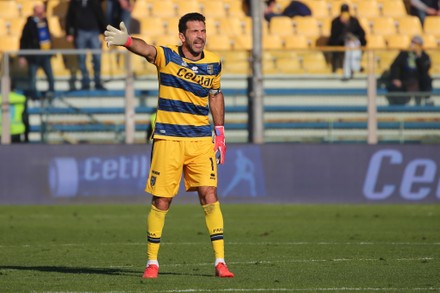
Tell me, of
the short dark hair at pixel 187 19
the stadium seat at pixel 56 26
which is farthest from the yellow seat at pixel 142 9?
the short dark hair at pixel 187 19

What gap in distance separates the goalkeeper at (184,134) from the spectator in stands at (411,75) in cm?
1176

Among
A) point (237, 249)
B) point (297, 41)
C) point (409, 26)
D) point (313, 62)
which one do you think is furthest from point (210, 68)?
point (409, 26)

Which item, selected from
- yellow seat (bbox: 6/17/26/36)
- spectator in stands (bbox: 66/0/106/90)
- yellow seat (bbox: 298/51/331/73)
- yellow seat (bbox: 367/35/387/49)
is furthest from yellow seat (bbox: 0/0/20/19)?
yellow seat (bbox: 367/35/387/49)

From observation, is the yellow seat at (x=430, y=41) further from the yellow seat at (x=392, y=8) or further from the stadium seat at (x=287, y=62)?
the stadium seat at (x=287, y=62)

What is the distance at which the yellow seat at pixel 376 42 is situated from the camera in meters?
27.0

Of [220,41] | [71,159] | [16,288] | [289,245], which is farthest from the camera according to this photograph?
[220,41]

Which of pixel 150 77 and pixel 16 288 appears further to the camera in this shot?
pixel 150 77

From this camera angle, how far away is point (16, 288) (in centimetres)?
1007

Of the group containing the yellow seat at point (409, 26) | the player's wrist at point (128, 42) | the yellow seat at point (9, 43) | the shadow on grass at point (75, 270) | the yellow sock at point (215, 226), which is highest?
the player's wrist at point (128, 42)

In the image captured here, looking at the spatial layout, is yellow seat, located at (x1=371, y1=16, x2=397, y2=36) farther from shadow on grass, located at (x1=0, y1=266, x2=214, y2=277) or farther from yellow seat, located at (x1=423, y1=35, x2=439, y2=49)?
shadow on grass, located at (x1=0, y1=266, x2=214, y2=277)

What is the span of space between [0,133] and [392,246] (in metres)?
9.90

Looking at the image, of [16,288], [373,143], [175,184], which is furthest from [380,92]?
[16,288]

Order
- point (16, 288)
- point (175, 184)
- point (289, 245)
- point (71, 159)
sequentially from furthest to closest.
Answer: point (71, 159) → point (289, 245) → point (175, 184) → point (16, 288)

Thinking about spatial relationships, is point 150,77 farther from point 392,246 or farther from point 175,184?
point 175,184
